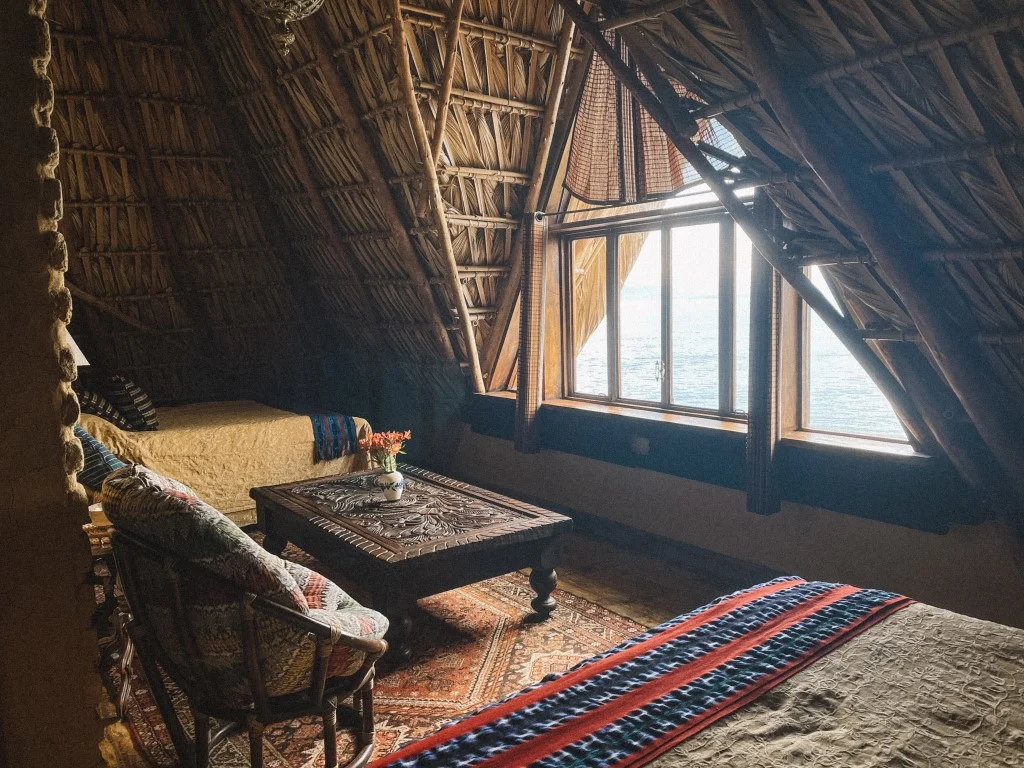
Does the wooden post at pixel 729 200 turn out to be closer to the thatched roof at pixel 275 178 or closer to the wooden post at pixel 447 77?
the wooden post at pixel 447 77

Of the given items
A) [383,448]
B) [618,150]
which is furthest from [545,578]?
[618,150]

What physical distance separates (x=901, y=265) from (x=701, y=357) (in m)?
1.86

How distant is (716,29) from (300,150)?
12.0 ft

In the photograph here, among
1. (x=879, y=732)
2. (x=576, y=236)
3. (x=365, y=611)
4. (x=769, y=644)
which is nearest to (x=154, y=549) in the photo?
(x=365, y=611)

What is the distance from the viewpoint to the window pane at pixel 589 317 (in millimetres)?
5137

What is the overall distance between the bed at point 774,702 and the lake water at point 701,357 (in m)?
2.03

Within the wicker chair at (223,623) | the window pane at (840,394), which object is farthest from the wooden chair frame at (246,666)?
the window pane at (840,394)

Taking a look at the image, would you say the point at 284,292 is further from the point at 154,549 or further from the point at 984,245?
the point at 984,245

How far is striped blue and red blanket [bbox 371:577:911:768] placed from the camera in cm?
137

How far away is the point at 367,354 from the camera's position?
6941 mm

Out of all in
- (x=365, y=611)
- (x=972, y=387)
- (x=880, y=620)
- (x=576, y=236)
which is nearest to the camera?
(x=880, y=620)

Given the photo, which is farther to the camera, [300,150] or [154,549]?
[300,150]

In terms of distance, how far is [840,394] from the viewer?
12.5 ft

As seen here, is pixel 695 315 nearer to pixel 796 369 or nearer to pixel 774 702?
pixel 796 369
